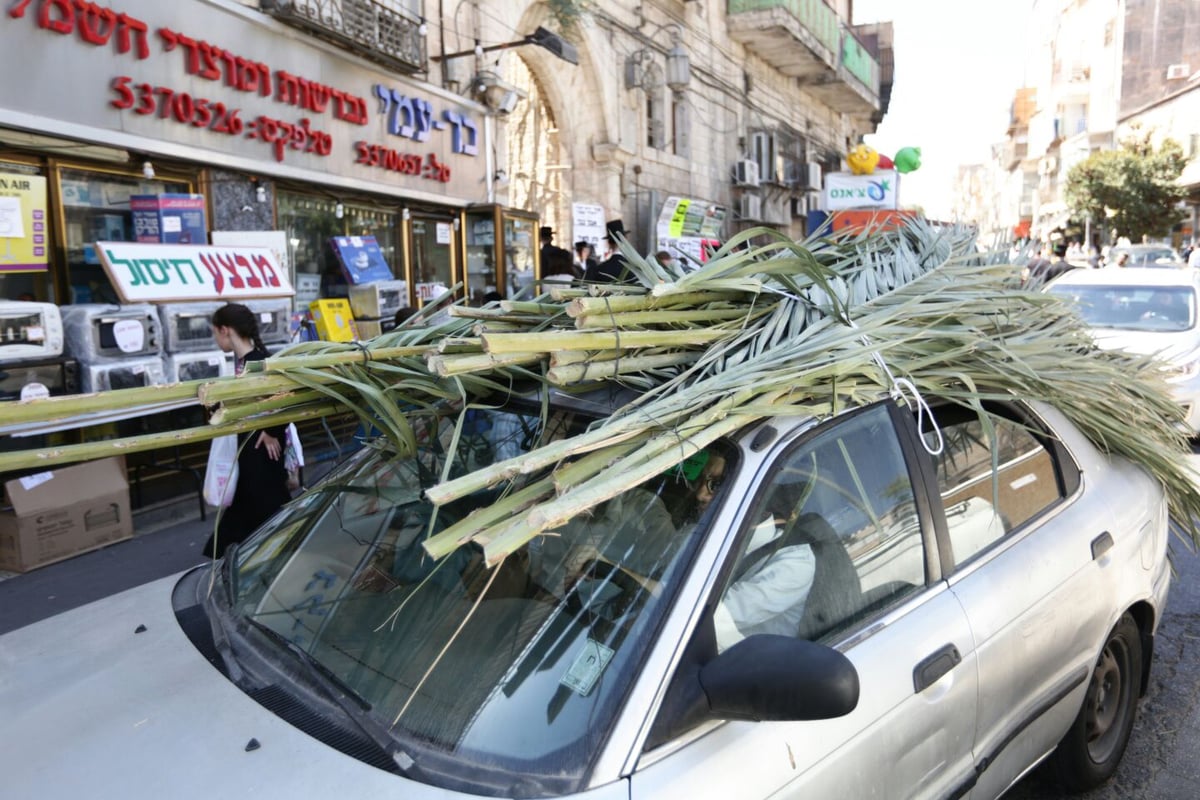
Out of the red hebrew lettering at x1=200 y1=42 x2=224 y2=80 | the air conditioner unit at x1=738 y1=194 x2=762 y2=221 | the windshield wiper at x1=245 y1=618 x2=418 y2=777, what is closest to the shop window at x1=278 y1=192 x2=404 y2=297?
the red hebrew lettering at x1=200 y1=42 x2=224 y2=80

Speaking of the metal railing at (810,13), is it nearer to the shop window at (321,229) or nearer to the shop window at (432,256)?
the shop window at (432,256)

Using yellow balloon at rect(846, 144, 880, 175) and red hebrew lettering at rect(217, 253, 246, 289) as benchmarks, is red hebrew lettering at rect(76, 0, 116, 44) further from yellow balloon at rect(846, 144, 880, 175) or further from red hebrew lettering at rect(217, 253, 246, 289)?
yellow balloon at rect(846, 144, 880, 175)

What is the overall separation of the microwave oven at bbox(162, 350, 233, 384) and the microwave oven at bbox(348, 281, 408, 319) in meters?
2.58

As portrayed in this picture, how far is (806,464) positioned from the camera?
2074 millimetres

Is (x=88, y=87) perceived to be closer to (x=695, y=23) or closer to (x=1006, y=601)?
(x=1006, y=601)

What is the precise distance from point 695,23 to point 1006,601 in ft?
58.1

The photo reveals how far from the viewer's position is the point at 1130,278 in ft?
28.8

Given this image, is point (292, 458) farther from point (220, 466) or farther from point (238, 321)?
point (238, 321)

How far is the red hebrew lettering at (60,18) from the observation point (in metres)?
6.14

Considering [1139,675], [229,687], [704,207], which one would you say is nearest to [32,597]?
[229,687]

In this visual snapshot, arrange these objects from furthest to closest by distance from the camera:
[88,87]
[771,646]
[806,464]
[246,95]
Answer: [246,95], [88,87], [806,464], [771,646]

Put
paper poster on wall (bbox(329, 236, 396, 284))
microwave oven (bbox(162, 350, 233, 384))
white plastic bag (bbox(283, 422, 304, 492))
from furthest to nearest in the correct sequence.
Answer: paper poster on wall (bbox(329, 236, 396, 284)), microwave oven (bbox(162, 350, 233, 384)), white plastic bag (bbox(283, 422, 304, 492))

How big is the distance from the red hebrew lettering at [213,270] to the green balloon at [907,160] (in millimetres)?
17281

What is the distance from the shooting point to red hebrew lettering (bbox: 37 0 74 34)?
614 centimetres
